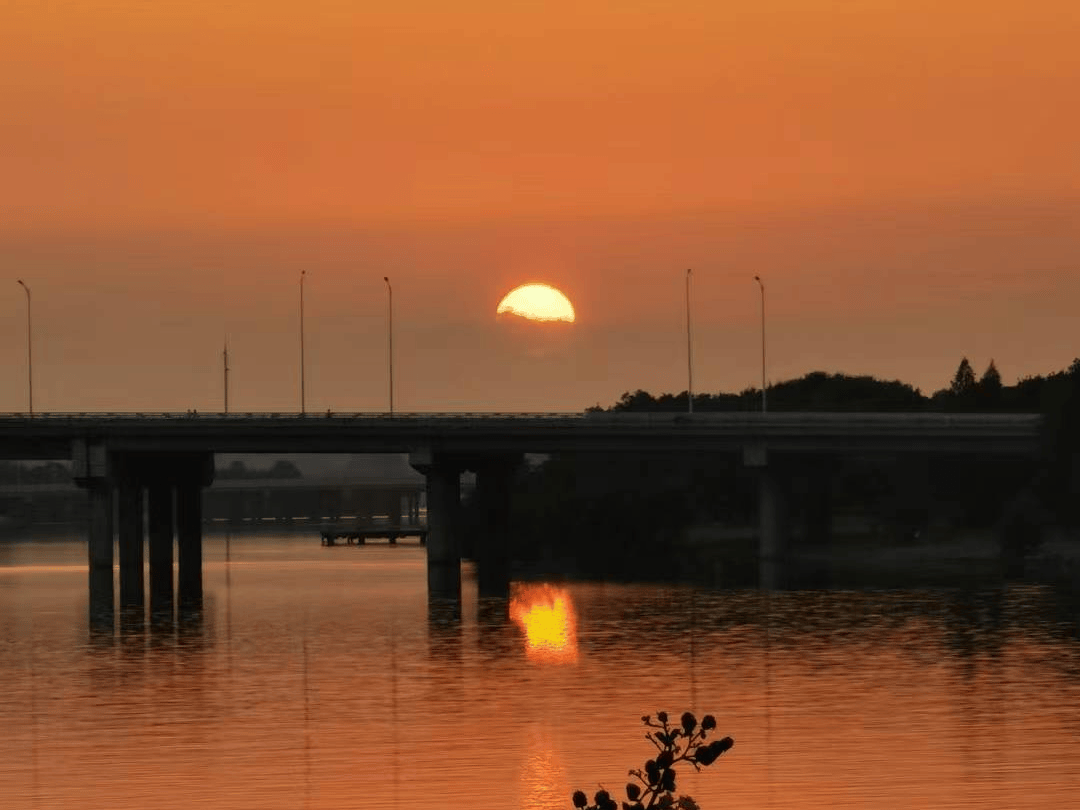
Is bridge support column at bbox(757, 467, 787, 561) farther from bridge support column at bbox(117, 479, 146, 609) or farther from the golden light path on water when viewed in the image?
bridge support column at bbox(117, 479, 146, 609)

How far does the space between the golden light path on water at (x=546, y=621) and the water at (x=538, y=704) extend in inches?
16.8

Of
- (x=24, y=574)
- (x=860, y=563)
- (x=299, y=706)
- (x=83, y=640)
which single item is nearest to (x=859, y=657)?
(x=299, y=706)

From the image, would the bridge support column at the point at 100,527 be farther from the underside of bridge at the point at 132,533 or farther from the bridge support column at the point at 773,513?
the bridge support column at the point at 773,513

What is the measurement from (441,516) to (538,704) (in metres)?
104

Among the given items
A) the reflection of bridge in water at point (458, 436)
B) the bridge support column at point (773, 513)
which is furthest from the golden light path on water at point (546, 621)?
the bridge support column at point (773, 513)

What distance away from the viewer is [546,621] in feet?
385

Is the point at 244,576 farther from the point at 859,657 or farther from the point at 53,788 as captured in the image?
the point at 53,788

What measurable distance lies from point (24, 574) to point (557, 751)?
14368 centimetres

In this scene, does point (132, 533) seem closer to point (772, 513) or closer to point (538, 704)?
point (772, 513)

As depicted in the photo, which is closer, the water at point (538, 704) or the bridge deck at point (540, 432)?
the water at point (538, 704)

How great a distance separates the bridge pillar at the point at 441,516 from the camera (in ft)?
570

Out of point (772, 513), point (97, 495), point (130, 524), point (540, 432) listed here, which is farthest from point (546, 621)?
point (130, 524)

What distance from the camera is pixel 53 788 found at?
188ft

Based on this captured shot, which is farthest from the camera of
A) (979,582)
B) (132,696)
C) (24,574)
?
(24,574)
